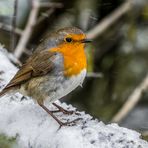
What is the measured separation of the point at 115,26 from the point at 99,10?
0.82ft

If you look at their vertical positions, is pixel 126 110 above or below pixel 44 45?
above

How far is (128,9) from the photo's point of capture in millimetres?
6859

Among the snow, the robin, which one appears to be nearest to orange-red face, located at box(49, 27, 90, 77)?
the robin

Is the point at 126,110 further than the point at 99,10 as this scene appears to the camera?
No

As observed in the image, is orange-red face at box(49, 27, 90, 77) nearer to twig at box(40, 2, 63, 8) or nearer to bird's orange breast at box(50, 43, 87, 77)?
bird's orange breast at box(50, 43, 87, 77)

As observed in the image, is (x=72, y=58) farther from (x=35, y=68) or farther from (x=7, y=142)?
(x=7, y=142)

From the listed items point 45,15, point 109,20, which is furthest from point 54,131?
point 109,20

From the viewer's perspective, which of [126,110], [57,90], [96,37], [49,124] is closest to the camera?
[49,124]

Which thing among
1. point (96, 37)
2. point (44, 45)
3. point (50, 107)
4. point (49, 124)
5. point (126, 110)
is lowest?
point (49, 124)

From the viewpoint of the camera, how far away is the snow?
337cm

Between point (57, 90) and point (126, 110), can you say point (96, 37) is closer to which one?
point (126, 110)

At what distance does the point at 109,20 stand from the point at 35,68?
2.46 meters

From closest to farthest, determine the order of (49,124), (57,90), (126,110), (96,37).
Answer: (49,124)
(57,90)
(126,110)
(96,37)

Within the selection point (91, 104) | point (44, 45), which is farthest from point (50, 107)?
point (91, 104)
